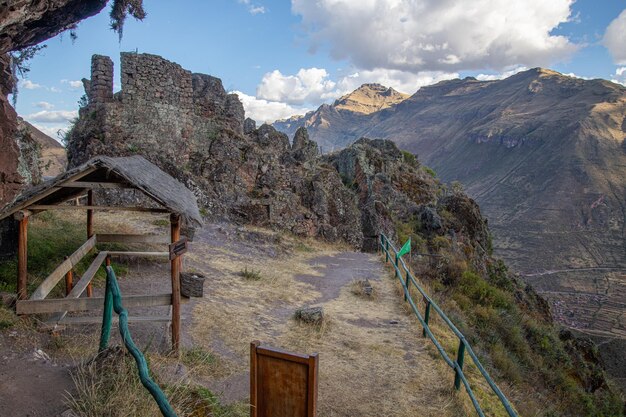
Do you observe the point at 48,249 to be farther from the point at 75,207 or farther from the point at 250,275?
the point at 250,275

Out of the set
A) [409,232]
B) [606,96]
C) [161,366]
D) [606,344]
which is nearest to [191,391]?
[161,366]

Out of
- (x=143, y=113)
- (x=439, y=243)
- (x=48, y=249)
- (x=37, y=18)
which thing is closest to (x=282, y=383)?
(x=37, y=18)

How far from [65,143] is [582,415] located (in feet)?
70.2

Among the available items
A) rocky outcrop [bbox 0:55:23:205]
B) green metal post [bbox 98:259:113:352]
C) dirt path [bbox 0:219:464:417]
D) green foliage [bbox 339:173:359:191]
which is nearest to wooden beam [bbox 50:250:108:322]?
dirt path [bbox 0:219:464:417]

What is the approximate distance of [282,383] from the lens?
3205 millimetres

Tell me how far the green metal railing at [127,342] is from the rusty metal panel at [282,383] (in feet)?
2.06

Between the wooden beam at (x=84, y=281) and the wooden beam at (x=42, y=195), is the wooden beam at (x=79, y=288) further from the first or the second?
the wooden beam at (x=42, y=195)

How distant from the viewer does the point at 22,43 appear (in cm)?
773

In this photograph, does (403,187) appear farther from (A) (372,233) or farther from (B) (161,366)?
(B) (161,366)

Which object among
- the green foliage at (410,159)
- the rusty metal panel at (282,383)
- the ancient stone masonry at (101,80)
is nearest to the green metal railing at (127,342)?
the rusty metal panel at (282,383)

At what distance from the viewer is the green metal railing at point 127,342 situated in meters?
3.03

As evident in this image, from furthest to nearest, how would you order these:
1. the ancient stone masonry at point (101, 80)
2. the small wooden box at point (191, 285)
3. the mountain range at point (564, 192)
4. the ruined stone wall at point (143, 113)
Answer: the mountain range at point (564, 192) < the ruined stone wall at point (143, 113) < the ancient stone masonry at point (101, 80) < the small wooden box at point (191, 285)

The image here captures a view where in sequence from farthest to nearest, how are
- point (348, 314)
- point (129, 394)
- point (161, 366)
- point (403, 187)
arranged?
point (403, 187) → point (348, 314) → point (161, 366) → point (129, 394)

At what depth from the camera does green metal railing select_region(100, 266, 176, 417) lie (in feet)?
9.93
